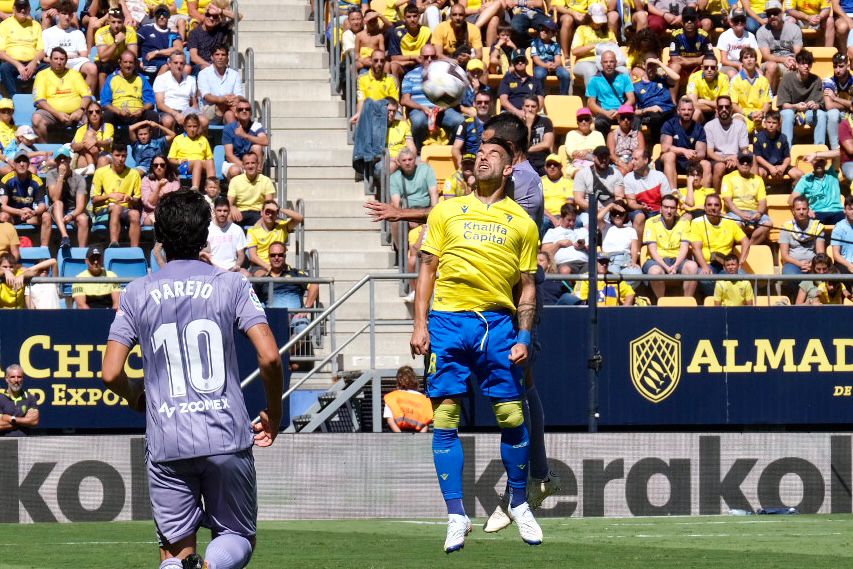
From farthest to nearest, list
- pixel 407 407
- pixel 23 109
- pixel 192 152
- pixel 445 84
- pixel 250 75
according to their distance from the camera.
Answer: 1. pixel 250 75
2. pixel 23 109
3. pixel 192 152
4. pixel 407 407
5. pixel 445 84

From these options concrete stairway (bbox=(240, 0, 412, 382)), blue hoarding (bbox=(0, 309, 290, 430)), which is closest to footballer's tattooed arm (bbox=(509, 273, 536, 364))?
blue hoarding (bbox=(0, 309, 290, 430))

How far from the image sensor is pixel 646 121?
68.9 ft

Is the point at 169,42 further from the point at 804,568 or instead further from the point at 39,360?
the point at 804,568

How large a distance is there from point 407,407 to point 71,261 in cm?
462

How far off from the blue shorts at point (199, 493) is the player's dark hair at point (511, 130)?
10.5 ft

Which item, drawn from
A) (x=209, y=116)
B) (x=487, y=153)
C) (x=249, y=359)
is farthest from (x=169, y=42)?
(x=487, y=153)

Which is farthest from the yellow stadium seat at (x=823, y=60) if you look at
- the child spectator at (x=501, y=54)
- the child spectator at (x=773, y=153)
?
the child spectator at (x=501, y=54)

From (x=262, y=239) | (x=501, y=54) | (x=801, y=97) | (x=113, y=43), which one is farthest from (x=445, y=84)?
(x=801, y=97)

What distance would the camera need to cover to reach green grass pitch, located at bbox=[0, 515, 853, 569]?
30.7ft

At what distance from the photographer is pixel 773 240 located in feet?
65.4

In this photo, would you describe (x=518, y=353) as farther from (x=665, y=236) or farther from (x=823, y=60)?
(x=823, y=60)

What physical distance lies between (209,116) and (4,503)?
708cm

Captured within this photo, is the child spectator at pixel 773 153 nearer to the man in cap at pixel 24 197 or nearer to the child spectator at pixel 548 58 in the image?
the child spectator at pixel 548 58

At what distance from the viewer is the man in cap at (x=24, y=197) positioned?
18.3 metres
